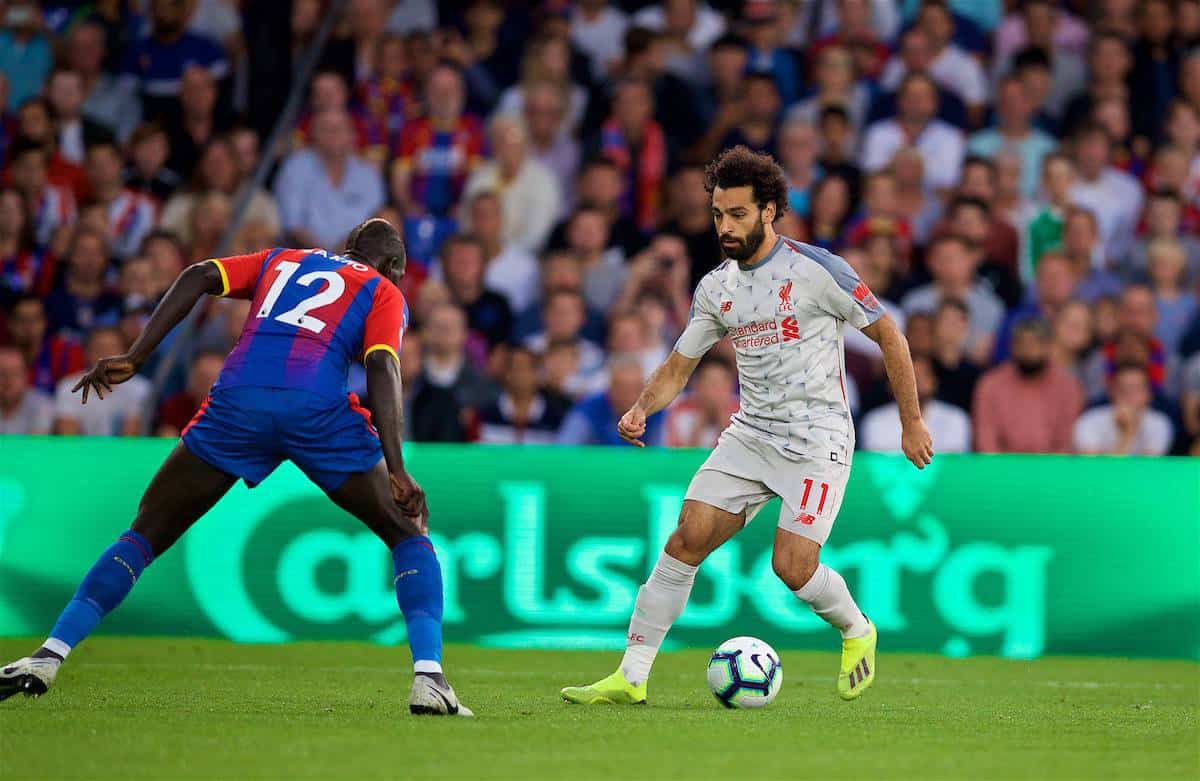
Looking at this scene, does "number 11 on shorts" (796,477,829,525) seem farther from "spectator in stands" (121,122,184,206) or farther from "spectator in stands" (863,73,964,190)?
"spectator in stands" (121,122,184,206)

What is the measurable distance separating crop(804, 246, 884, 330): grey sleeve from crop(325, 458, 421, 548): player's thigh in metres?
1.94

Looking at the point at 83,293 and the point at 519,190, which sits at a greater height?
the point at 519,190

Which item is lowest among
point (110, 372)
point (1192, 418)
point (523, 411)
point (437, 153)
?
point (523, 411)

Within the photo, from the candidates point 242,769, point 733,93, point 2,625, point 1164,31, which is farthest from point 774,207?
point 1164,31

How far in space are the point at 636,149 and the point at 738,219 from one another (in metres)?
6.97

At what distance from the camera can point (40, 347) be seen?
13.6 metres

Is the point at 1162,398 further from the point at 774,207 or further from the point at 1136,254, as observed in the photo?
the point at 774,207

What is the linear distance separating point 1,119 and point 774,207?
947 cm

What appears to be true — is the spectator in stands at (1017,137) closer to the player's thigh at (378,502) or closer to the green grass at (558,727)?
the green grass at (558,727)

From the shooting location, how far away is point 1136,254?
14.2 m

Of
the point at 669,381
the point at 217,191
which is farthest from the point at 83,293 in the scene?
the point at 669,381

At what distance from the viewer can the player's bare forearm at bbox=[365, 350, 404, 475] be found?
6906mm

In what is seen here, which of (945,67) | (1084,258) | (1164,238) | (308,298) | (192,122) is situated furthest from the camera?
(945,67)

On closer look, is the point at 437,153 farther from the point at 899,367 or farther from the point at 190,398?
the point at 899,367
